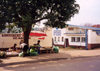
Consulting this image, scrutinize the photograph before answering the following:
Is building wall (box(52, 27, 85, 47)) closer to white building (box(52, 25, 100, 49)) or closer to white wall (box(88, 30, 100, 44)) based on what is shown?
white building (box(52, 25, 100, 49))

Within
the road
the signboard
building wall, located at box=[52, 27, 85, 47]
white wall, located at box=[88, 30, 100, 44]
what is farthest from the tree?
the signboard

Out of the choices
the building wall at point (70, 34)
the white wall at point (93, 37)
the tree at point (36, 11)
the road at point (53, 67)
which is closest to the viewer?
the road at point (53, 67)

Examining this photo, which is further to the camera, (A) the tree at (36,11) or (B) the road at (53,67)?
(A) the tree at (36,11)

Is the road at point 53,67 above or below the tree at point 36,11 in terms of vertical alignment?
below

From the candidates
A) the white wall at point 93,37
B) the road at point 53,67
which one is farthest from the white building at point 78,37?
the road at point 53,67

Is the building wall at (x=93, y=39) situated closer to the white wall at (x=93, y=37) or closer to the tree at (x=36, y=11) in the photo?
the white wall at (x=93, y=37)

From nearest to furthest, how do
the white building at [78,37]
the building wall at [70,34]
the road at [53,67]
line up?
1. the road at [53,67]
2. the white building at [78,37]
3. the building wall at [70,34]

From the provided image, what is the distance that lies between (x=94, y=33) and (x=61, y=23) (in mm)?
11912

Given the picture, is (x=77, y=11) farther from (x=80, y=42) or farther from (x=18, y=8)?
(x=80, y=42)

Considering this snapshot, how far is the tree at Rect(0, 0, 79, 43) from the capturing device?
508 inches

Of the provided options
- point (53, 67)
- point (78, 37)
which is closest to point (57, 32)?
point (78, 37)

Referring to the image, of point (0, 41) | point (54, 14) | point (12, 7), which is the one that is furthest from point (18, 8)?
point (0, 41)

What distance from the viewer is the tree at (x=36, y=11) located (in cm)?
1289

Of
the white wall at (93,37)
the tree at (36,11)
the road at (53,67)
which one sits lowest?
the road at (53,67)
